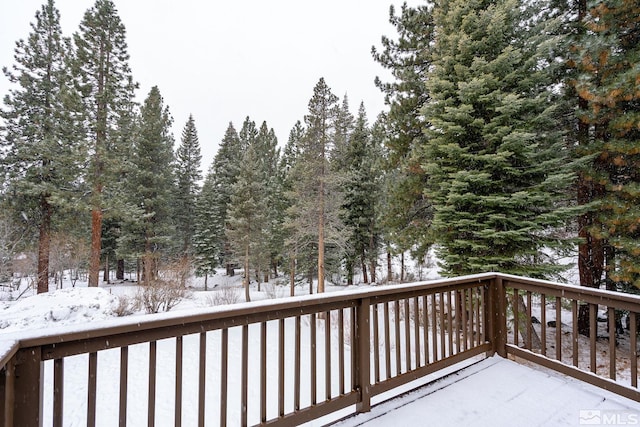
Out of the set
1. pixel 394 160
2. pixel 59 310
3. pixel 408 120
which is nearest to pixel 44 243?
pixel 59 310

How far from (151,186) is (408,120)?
1654 cm

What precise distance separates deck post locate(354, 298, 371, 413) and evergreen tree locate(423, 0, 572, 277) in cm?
421

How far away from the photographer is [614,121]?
19.0 ft

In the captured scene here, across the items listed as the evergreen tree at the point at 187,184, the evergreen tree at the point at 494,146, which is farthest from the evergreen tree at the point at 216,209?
the evergreen tree at the point at 494,146

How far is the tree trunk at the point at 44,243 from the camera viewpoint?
42.9 feet

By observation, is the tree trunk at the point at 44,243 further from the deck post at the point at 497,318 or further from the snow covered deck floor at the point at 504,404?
the deck post at the point at 497,318

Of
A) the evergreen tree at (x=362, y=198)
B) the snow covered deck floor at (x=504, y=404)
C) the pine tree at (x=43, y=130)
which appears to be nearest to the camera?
the snow covered deck floor at (x=504, y=404)

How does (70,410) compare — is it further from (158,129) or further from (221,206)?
(221,206)

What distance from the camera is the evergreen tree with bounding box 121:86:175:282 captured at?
1839 cm

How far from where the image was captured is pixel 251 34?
1494 inches

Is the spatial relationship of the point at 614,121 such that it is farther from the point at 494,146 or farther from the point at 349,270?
the point at 349,270

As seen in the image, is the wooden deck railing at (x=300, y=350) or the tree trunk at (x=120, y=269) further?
the tree trunk at (x=120, y=269)

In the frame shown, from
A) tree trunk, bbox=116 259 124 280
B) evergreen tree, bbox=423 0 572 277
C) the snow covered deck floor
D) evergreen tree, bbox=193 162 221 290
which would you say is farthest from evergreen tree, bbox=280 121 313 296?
tree trunk, bbox=116 259 124 280

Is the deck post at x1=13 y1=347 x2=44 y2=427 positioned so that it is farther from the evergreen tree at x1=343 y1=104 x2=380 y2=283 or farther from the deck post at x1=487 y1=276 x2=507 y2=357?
the evergreen tree at x1=343 y1=104 x2=380 y2=283
